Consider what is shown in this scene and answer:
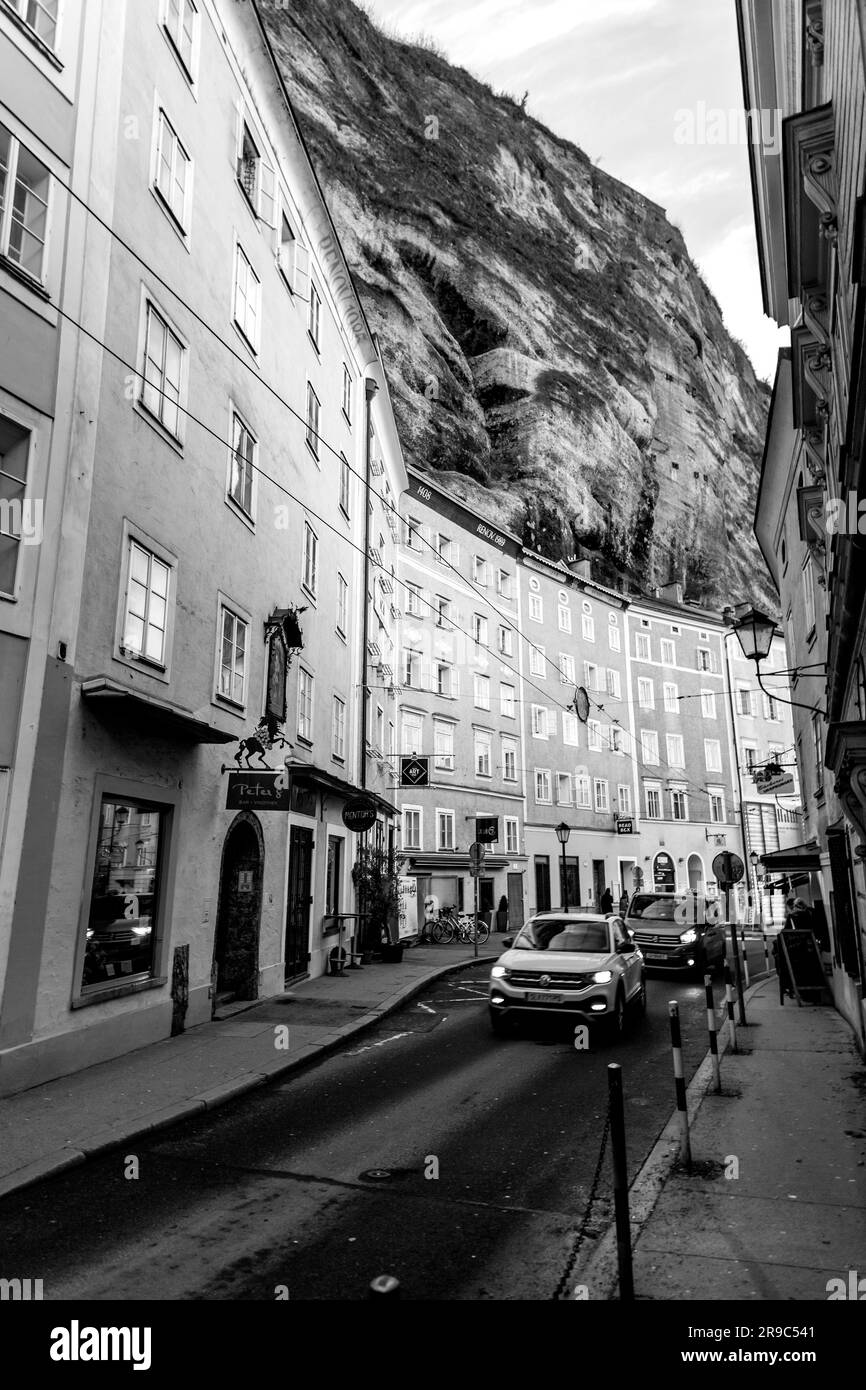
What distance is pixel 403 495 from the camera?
35.8 m

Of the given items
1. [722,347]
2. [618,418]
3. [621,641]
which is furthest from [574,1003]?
[722,347]

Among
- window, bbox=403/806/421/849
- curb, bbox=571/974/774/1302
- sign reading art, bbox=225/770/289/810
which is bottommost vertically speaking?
curb, bbox=571/974/774/1302

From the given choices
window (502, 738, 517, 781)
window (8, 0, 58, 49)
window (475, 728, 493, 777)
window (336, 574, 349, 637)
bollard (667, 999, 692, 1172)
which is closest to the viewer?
bollard (667, 999, 692, 1172)

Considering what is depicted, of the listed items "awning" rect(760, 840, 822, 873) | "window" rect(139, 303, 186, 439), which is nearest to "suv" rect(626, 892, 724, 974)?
"awning" rect(760, 840, 822, 873)

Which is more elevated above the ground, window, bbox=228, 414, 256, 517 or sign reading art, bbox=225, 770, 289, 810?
window, bbox=228, 414, 256, 517

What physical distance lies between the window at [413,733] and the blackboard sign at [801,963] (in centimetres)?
1963

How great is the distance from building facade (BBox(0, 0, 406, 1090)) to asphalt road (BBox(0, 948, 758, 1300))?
282 cm

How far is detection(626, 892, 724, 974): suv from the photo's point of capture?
1992 centimetres

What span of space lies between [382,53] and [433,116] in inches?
245

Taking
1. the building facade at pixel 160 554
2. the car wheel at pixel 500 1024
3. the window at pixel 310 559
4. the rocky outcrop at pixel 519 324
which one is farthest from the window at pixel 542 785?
the car wheel at pixel 500 1024

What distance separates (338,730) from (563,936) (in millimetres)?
10548

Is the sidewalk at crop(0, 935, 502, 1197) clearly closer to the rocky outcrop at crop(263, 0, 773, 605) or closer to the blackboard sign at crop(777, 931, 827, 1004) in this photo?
the blackboard sign at crop(777, 931, 827, 1004)

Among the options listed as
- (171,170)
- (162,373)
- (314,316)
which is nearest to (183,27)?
(171,170)

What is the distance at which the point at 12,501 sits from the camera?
9180mm
